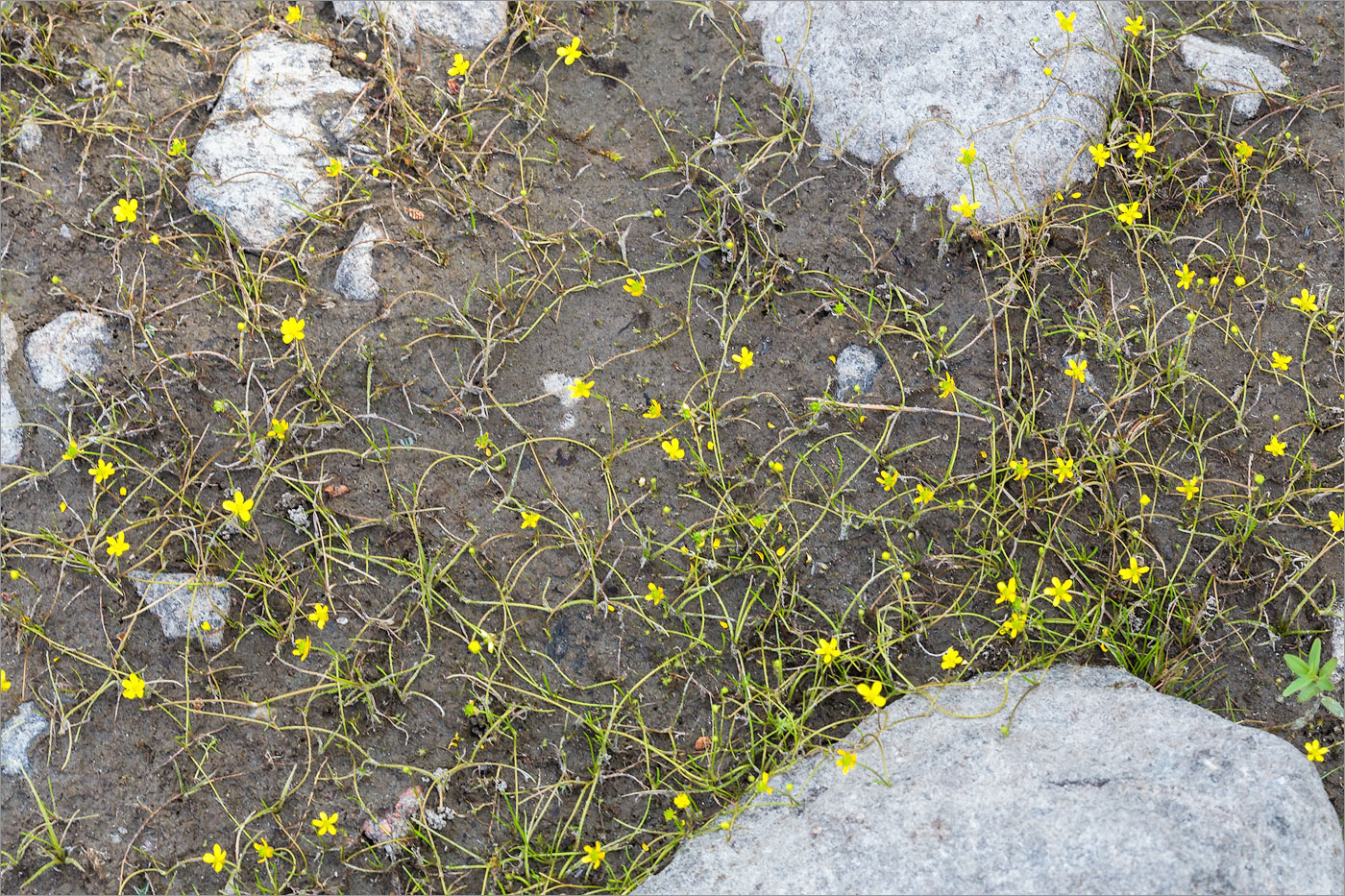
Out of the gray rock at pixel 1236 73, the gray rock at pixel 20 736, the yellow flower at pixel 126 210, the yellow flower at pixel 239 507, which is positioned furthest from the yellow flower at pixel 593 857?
the gray rock at pixel 1236 73

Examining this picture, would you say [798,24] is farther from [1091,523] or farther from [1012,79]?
[1091,523]

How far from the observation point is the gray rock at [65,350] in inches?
129

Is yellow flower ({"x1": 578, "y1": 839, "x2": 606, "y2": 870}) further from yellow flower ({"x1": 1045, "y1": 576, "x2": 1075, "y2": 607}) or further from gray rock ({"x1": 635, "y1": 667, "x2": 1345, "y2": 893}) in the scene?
yellow flower ({"x1": 1045, "y1": 576, "x2": 1075, "y2": 607})

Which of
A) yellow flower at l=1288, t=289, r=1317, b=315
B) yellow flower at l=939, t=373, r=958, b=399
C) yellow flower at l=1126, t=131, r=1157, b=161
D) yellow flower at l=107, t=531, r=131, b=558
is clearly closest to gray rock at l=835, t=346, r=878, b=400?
yellow flower at l=939, t=373, r=958, b=399

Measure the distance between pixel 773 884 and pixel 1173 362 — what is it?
217 cm

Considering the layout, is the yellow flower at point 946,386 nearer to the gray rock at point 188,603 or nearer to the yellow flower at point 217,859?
the gray rock at point 188,603

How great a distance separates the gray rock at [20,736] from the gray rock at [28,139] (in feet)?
6.81

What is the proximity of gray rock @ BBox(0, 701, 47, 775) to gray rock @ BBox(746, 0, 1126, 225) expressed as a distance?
11.1 ft

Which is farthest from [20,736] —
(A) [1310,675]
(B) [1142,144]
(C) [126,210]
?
(B) [1142,144]

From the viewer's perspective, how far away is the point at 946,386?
3.09 m

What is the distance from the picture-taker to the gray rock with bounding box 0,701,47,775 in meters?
2.97

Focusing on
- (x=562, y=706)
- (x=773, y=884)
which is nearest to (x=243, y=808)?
(x=562, y=706)

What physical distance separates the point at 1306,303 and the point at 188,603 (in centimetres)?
395

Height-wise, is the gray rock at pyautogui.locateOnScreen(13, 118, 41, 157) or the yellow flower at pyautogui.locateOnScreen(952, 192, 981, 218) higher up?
the yellow flower at pyautogui.locateOnScreen(952, 192, 981, 218)
